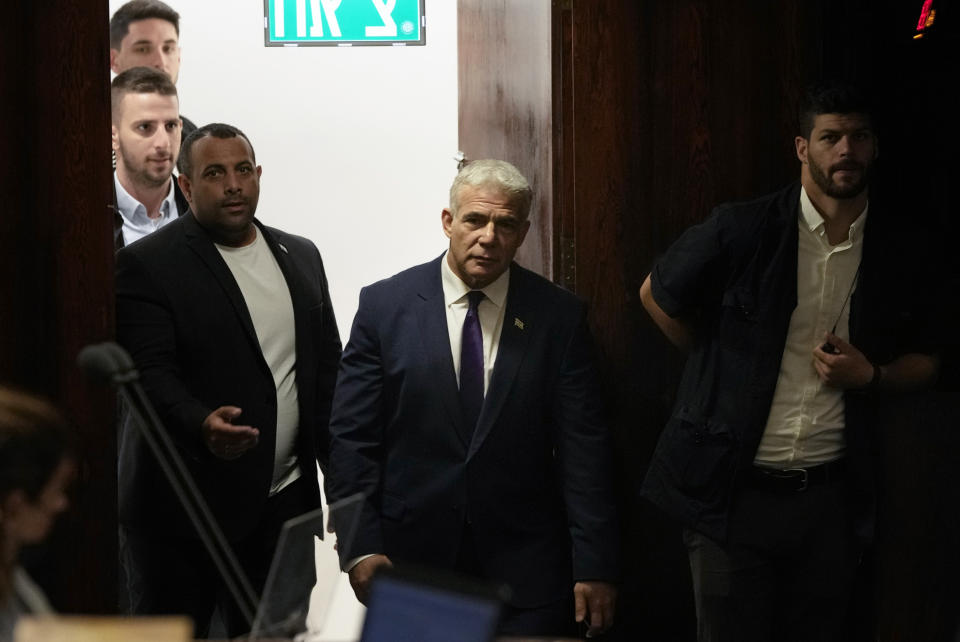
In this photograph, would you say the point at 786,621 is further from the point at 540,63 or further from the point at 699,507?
the point at 540,63

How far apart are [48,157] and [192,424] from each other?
2.36ft

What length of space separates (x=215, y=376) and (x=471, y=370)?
661 millimetres

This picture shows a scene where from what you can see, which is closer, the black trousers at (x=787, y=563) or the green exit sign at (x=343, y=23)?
the black trousers at (x=787, y=563)

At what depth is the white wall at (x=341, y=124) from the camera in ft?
19.0

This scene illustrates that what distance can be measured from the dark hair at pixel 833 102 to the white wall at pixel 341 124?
2671 millimetres

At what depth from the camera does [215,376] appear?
3.47 m

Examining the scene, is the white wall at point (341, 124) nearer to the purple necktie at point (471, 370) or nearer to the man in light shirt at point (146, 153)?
the man in light shirt at point (146, 153)

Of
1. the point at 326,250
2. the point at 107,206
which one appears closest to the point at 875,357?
the point at 107,206

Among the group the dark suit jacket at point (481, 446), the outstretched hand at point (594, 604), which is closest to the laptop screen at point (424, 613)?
the dark suit jacket at point (481, 446)

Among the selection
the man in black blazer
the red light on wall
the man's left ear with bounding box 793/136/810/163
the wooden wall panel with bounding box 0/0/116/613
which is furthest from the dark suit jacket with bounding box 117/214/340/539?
the red light on wall

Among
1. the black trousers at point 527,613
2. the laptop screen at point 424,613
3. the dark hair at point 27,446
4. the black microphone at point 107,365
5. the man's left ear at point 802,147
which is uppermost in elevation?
the man's left ear at point 802,147

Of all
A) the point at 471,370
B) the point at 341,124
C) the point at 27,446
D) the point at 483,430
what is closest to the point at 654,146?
the point at 471,370

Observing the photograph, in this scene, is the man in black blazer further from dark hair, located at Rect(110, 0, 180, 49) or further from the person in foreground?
dark hair, located at Rect(110, 0, 180, 49)

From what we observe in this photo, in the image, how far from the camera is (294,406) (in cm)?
359
